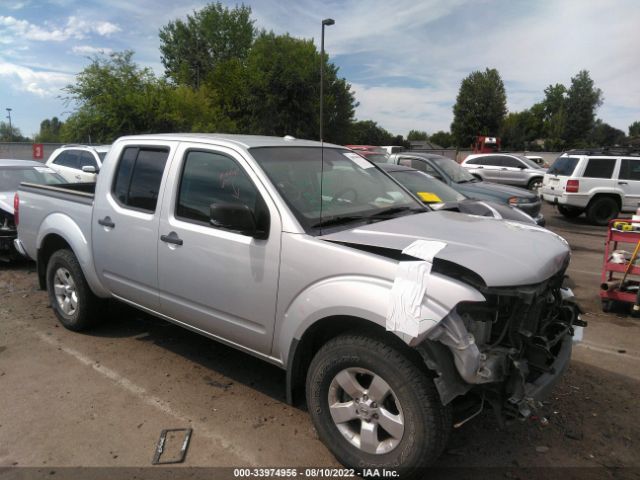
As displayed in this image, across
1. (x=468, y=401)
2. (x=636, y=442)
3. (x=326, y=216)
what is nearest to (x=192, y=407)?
(x=326, y=216)

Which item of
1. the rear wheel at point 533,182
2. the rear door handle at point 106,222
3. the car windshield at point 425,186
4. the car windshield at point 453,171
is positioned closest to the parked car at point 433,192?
the car windshield at point 425,186

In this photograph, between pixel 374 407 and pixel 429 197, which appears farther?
pixel 429 197

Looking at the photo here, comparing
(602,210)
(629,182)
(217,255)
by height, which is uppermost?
(629,182)

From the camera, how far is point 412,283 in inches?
91.6

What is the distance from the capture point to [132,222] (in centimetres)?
380

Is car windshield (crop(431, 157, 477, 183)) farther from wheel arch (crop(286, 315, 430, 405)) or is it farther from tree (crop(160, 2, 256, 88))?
tree (crop(160, 2, 256, 88))

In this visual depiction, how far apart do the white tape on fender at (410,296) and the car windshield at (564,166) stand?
13.0 m

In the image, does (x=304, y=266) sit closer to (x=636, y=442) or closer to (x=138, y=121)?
(x=636, y=442)

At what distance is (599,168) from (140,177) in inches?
517

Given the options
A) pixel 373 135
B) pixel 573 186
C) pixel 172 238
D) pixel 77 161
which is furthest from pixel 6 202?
pixel 373 135

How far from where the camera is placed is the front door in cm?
297

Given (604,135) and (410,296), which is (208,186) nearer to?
(410,296)

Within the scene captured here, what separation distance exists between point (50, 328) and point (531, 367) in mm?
4465

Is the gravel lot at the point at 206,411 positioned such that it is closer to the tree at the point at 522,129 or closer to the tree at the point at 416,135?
the tree at the point at 522,129
